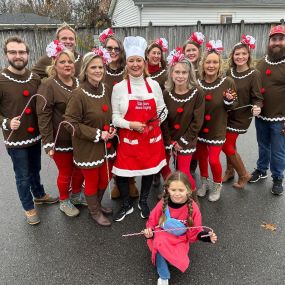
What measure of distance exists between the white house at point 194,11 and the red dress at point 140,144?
1695cm

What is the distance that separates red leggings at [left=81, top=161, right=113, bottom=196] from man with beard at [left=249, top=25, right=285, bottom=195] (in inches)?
83.8

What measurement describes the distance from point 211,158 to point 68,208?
1.87 metres

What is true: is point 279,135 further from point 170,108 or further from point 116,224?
point 116,224

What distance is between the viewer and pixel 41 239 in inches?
136

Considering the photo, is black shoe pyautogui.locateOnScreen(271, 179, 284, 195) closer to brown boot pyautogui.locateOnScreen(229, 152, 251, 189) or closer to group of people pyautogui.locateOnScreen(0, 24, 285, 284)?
group of people pyautogui.locateOnScreen(0, 24, 285, 284)

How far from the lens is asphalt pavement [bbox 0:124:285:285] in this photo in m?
2.87

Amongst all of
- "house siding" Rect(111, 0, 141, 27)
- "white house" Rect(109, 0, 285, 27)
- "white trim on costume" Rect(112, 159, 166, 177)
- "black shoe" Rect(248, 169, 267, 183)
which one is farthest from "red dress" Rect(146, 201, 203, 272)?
"house siding" Rect(111, 0, 141, 27)

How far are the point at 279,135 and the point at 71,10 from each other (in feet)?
86.1

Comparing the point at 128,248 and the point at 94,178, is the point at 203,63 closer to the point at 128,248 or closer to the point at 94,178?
the point at 94,178

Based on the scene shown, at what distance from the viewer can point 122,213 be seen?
3797 mm

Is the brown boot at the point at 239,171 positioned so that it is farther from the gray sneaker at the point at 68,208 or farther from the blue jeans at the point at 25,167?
the blue jeans at the point at 25,167

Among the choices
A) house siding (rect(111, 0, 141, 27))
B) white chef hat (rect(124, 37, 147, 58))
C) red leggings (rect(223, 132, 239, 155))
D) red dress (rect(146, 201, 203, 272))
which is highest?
house siding (rect(111, 0, 141, 27))

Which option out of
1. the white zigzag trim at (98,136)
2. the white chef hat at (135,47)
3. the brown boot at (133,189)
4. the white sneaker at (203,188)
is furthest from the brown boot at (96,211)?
the white chef hat at (135,47)

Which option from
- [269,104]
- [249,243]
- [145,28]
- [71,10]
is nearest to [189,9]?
[145,28]
